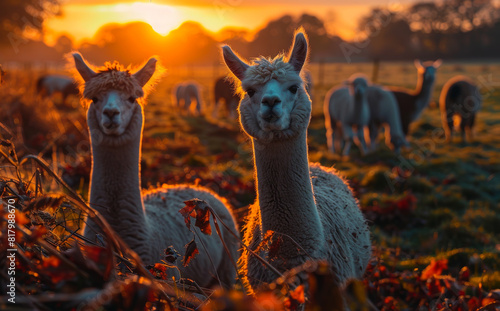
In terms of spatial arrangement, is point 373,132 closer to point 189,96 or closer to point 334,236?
point 334,236

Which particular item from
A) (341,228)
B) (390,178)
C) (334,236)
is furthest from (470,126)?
(334,236)

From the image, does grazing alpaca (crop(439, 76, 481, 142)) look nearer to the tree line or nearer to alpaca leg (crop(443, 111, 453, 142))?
alpaca leg (crop(443, 111, 453, 142))

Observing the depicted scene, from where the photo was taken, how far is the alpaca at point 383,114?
497 inches

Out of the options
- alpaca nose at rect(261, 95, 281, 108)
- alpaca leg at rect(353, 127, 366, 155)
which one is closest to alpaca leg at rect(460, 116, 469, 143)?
alpaca leg at rect(353, 127, 366, 155)

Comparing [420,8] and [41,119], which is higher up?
[420,8]

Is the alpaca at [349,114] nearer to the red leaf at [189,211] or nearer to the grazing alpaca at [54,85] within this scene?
the red leaf at [189,211]

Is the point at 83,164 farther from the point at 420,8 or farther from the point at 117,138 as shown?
the point at 420,8

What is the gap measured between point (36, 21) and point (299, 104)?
2404 centimetres

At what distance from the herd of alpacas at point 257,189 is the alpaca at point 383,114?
8.77 m

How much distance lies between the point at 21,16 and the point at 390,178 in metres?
21.1

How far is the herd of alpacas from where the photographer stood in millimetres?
2861

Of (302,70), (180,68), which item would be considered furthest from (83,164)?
(180,68)

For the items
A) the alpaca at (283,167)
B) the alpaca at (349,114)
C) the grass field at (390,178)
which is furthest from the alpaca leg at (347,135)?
the alpaca at (283,167)

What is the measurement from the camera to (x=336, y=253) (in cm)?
307
